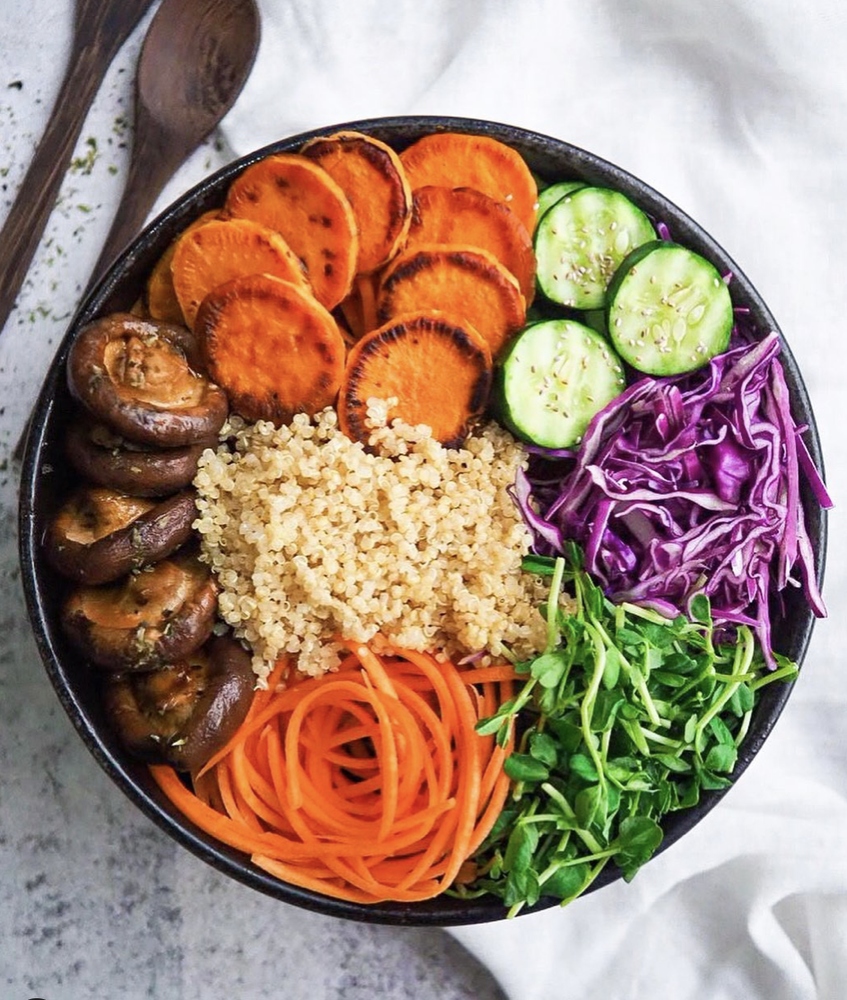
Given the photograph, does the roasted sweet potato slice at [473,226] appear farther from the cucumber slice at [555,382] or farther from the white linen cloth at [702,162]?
the white linen cloth at [702,162]

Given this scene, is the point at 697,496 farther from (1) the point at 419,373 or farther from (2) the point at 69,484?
(2) the point at 69,484

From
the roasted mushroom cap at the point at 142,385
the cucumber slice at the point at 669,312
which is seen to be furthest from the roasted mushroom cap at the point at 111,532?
the cucumber slice at the point at 669,312

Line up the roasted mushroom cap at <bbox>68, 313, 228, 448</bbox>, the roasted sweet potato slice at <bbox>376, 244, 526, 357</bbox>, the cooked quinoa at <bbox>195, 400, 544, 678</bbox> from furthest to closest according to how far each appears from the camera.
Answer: the roasted sweet potato slice at <bbox>376, 244, 526, 357</bbox>
the cooked quinoa at <bbox>195, 400, 544, 678</bbox>
the roasted mushroom cap at <bbox>68, 313, 228, 448</bbox>

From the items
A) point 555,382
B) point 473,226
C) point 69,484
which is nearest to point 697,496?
point 555,382

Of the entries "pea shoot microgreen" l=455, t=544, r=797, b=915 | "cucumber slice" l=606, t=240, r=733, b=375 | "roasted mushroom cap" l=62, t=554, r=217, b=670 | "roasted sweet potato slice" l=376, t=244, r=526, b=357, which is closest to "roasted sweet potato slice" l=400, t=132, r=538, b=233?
"roasted sweet potato slice" l=376, t=244, r=526, b=357

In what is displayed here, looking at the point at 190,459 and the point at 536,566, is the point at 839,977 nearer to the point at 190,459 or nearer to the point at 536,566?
the point at 536,566

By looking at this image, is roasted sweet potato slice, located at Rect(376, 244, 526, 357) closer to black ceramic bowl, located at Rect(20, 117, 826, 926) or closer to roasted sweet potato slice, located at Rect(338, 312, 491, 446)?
roasted sweet potato slice, located at Rect(338, 312, 491, 446)

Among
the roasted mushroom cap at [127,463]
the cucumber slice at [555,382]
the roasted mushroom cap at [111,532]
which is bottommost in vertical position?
the roasted mushroom cap at [111,532]
